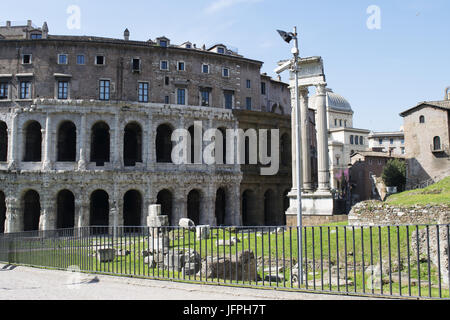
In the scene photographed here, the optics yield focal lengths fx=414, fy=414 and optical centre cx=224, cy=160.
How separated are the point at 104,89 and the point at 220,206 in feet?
51.9

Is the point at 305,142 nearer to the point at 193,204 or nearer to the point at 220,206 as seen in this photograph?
the point at 193,204

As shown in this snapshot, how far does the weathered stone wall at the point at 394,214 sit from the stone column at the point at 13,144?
27317mm

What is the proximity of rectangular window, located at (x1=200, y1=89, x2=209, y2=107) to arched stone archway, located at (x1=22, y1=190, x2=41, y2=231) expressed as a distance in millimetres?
16946

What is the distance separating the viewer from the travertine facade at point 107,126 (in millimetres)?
34034

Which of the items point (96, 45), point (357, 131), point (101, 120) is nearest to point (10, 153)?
point (101, 120)

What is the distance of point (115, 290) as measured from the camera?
34.2ft

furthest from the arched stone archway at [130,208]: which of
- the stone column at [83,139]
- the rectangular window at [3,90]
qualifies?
the rectangular window at [3,90]

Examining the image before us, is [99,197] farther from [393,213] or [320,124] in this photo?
[393,213]

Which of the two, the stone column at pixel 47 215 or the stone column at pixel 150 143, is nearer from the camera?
the stone column at pixel 47 215

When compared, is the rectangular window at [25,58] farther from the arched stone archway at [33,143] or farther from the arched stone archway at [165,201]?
the arched stone archway at [165,201]

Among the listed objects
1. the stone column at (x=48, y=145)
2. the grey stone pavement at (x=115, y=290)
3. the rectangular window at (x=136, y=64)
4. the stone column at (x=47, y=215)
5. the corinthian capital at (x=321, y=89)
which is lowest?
the grey stone pavement at (x=115, y=290)

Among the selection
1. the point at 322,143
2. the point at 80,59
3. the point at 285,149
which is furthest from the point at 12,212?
the point at 285,149

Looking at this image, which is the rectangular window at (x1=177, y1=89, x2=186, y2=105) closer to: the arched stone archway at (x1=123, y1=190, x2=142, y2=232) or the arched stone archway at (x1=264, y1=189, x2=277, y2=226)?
the arched stone archway at (x1=123, y1=190, x2=142, y2=232)
